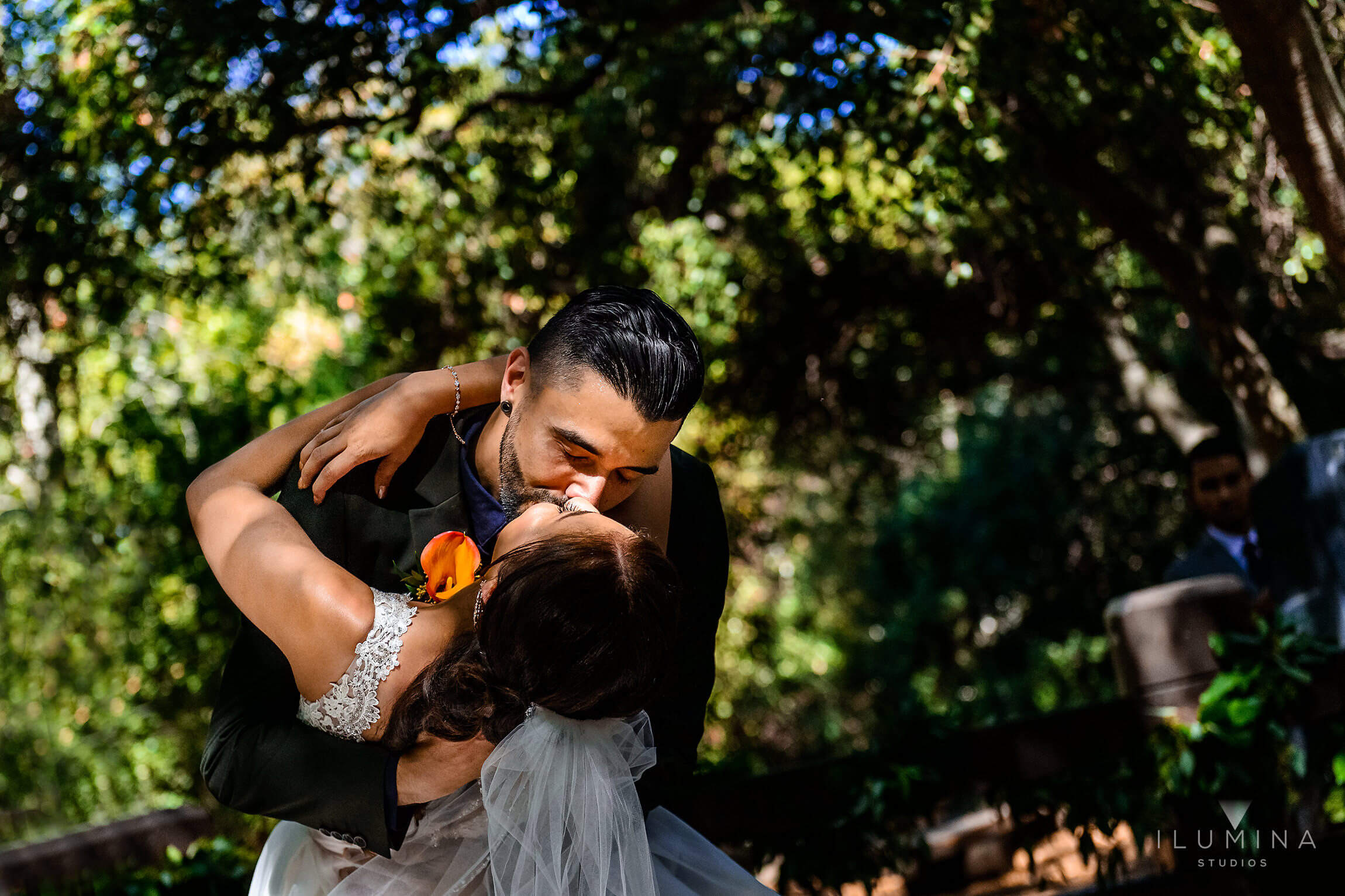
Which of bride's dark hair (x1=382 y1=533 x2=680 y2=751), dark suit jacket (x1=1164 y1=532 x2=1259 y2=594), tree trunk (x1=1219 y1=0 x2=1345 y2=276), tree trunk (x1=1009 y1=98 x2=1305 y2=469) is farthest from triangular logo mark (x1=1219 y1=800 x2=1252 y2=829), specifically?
bride's dark hair (x1=382 y1=533 x2=680 y2=751)

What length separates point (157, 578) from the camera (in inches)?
281

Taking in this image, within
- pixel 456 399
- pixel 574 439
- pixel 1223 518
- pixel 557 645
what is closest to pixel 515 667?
pixel 557 645

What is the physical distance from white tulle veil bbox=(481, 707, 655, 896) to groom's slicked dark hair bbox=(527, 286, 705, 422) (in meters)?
0.63

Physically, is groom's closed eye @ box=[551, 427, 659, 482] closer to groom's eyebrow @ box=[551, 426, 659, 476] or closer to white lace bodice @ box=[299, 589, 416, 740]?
groom's eyebrow @ box=[551, 426, 659, 476]

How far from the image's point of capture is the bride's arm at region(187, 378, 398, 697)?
5.70ft

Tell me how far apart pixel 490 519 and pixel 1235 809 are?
9.05ft

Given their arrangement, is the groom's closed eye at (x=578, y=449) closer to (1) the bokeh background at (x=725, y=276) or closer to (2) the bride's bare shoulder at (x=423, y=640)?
(2) the bride's bare shoulder at (x=423, y=640)

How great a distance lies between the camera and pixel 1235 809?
3467 mm

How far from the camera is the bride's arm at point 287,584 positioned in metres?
1.74

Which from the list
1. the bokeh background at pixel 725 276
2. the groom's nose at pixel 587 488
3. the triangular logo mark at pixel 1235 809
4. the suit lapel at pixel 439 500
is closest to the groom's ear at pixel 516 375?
the suit lapel at pixel 439 500

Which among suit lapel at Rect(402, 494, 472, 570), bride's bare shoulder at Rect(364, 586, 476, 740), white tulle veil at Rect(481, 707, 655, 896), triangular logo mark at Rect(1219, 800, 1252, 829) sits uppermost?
bride's bare shoulder at Rect(364, 586, 476, 740)

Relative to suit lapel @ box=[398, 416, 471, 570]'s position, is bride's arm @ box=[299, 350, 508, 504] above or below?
above

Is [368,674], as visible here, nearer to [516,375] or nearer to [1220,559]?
[516,375]

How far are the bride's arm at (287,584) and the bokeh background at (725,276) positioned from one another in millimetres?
2113
